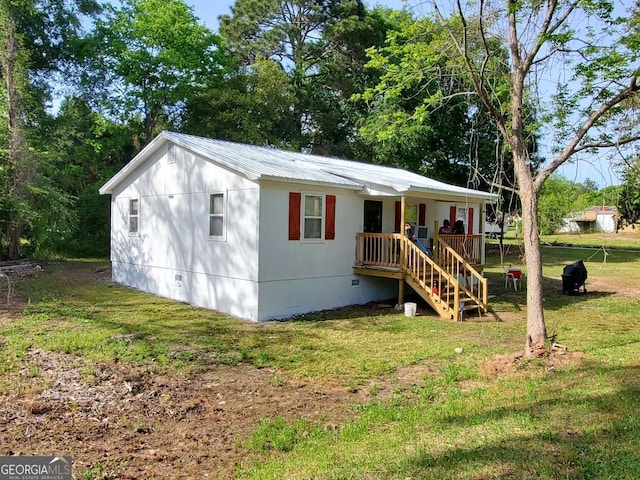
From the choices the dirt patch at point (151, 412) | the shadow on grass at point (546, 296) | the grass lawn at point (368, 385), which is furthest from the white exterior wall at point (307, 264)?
the dirt patch at point (151, 412)

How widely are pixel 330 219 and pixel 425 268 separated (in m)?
2.56

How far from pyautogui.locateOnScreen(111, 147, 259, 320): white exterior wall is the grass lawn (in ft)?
2.44

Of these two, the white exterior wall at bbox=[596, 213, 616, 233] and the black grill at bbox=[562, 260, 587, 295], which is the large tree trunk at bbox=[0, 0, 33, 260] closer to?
the black grill at bbox=[562, 260, 587, 295]

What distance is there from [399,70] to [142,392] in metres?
6.10

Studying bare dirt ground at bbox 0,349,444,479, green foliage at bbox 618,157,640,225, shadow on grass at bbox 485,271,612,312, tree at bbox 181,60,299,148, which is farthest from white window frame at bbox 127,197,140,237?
green foliage at bbox 618,157,640,225

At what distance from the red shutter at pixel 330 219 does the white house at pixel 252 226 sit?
24 millimetres

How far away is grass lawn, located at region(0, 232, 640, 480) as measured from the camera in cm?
370

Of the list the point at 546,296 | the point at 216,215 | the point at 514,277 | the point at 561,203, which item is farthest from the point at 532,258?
the point at 514,277

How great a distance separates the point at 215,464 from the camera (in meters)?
4.02

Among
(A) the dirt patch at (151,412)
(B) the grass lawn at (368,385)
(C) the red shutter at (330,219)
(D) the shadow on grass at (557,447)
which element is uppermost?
(C) the red shutter at (330,219)

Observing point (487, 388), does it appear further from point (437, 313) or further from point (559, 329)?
point (437, 313)

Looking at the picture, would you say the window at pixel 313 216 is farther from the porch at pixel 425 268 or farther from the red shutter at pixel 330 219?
the porch at pixel 425 268

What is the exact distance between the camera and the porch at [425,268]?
35.0 feet

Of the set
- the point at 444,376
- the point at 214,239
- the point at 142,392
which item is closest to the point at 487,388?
the point at 444,376
